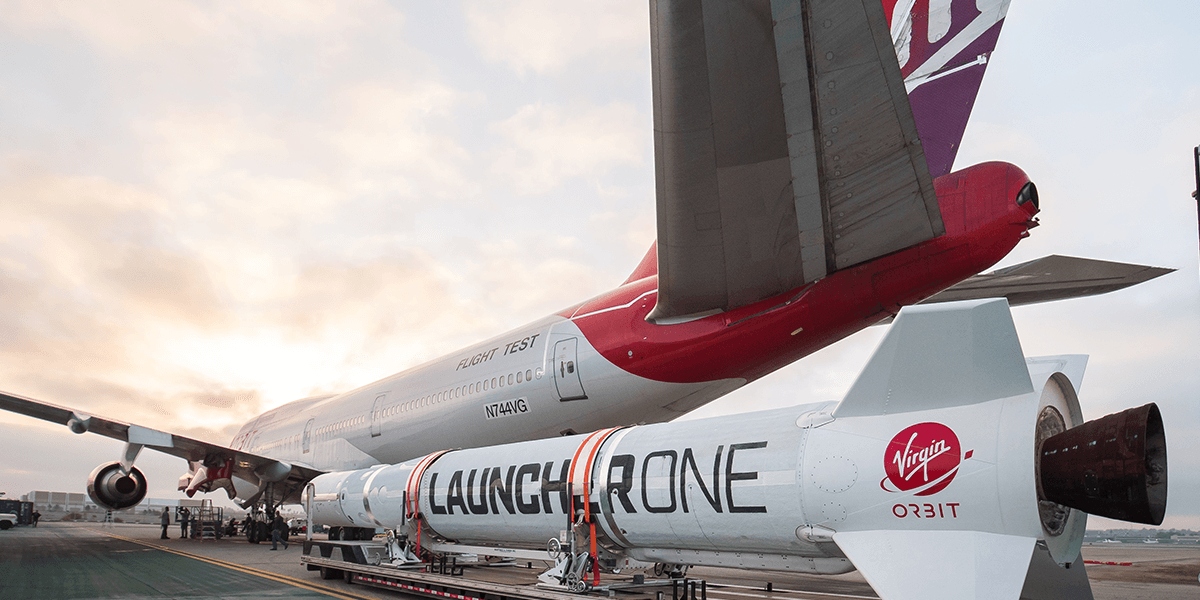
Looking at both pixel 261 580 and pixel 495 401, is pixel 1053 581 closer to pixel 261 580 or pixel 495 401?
pixel 495 401

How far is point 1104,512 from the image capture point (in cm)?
491

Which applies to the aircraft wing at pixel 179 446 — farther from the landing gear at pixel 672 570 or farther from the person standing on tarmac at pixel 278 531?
the landing gear at pixel 672 570

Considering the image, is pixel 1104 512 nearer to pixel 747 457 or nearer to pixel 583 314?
pixel 747 457

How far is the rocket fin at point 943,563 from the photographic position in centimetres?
499

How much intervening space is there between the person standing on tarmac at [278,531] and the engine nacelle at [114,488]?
329 centimetres

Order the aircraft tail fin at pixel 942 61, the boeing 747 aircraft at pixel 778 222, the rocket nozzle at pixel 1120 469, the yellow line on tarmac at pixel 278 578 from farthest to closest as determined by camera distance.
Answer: the yellow line on tarmac at pixel 278 578, the aircraft tail fin at pixel 942 61, the boeing 747 aircraft at pixel 778 222, the rocket nozzle at pixel 1120 469

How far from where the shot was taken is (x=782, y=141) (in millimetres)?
6578

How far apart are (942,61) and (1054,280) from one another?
2918 mm

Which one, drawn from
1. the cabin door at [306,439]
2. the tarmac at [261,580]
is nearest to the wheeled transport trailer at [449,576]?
the tarmac at [261,580]

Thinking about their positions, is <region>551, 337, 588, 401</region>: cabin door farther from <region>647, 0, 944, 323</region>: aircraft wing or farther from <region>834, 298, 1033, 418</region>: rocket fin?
<region>834, 298, 1033, 418</region>: rocket fin

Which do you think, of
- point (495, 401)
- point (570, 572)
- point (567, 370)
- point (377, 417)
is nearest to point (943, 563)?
point (570, 572)

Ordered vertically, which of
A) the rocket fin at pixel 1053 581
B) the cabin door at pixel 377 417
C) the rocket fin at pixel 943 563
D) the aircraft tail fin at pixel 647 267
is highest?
the aircraft tail fin at pixel 647 267

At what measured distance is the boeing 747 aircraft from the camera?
5.97 m

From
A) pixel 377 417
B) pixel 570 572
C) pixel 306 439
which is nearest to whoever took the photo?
pixel 570 572
